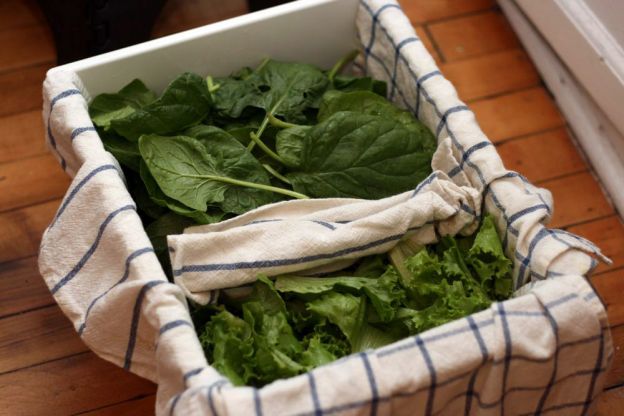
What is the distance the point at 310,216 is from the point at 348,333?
151 mm

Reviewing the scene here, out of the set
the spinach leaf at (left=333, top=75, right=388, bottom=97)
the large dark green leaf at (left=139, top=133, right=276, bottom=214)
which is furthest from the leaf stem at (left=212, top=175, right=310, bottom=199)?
the spinach leaf at (left=333, top=75, right=388, bottom=97)

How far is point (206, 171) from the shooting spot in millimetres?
1059

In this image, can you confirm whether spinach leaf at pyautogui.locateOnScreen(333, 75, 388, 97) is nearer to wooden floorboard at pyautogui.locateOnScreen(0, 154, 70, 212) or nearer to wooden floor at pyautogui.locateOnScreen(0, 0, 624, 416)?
wooden floor at pyautogui.locateOnScreen(0, 0, 624, 416)

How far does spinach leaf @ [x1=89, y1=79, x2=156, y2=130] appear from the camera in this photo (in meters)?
1.11

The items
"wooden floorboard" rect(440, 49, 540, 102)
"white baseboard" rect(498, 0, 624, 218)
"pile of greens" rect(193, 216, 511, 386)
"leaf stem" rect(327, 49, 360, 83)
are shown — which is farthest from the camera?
"wooden floorboard" rect(440, 49, 540, 102)

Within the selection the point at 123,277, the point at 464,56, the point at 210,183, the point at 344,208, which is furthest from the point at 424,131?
the point at 464,56

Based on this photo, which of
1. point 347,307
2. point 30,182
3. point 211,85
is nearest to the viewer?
point 347,307

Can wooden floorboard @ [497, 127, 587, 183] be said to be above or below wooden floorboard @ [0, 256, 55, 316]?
above

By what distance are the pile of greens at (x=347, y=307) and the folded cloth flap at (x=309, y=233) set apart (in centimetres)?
2

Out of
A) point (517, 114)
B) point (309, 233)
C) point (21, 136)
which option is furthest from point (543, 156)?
point (21, 136)

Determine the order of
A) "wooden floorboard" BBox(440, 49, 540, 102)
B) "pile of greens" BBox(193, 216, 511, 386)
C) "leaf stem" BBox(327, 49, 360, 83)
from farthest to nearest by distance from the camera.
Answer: "wooden floorboard" BBox(440, 49, 540, 102), "leaf stem" BBox(327, 49, 360, 83), "pile of greens" BBox(193, 216, 511, 386)

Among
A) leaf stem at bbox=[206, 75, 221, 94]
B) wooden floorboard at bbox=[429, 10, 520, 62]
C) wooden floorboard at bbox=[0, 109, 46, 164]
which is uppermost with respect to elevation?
leaf stem at bbox=[206, 75, 221, 94]

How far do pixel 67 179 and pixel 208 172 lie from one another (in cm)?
45

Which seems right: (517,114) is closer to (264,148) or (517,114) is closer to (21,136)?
(264,148)
